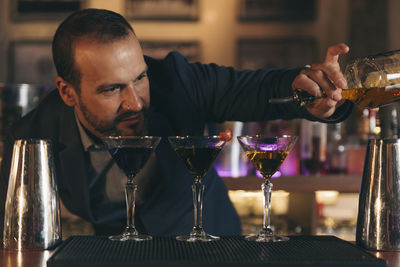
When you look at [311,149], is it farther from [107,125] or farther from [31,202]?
[31,202]

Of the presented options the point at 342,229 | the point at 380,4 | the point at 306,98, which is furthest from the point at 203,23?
the point at 306,98

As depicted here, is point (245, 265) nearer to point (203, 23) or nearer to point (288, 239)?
point (288, 239)

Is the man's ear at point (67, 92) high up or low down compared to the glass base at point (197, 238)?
up

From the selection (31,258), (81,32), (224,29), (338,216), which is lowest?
(338,216)

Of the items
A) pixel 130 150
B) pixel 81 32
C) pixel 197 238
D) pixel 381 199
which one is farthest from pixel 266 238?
pixel 81 32

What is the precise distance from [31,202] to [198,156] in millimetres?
374

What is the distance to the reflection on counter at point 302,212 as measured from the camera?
2.68 m

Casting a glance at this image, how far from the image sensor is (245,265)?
3.43 ft

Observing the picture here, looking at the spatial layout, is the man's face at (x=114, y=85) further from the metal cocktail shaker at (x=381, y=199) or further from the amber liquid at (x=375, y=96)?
the metal cocktail shaker at (x=381, y=199)

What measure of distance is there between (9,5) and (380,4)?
8.42ft

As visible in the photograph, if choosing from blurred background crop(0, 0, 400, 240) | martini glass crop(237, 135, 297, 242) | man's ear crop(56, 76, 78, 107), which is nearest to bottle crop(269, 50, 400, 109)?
martini glass crop(237, 135, 297, 242)

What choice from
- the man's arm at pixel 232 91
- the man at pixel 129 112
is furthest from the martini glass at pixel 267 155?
→ the man's arm at pixel 232 91

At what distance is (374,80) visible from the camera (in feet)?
4.78

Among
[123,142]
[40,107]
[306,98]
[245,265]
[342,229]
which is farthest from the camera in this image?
[342,229]
